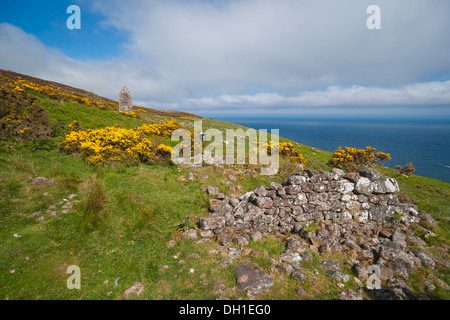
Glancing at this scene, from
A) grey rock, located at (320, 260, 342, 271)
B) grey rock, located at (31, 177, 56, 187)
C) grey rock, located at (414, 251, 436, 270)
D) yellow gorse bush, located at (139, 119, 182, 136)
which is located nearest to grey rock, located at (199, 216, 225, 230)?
grey rock, located at (320, 260, 342, 271)

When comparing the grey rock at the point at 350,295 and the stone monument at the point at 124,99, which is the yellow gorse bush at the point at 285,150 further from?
the stone monument at the point at 124,99

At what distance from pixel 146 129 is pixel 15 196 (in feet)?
39.8

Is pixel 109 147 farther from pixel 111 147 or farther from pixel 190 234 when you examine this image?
pixel 190 234

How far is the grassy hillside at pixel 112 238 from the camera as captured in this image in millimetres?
4883

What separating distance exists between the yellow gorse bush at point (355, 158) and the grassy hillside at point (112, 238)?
28.2 ft

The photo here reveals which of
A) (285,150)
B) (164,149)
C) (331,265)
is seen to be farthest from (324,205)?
(164,149)

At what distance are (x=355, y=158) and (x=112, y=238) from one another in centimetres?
2153

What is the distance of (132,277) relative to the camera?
5.24 meters

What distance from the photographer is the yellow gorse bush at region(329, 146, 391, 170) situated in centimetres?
1710

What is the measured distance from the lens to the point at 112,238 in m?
6.58

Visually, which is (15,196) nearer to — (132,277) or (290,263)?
(132,277)

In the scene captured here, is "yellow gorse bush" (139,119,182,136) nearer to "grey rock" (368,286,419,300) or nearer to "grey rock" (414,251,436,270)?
"grey rock" (368,286,419,300)

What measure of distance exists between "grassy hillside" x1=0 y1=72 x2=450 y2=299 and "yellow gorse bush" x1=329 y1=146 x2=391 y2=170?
8606 millimetres
